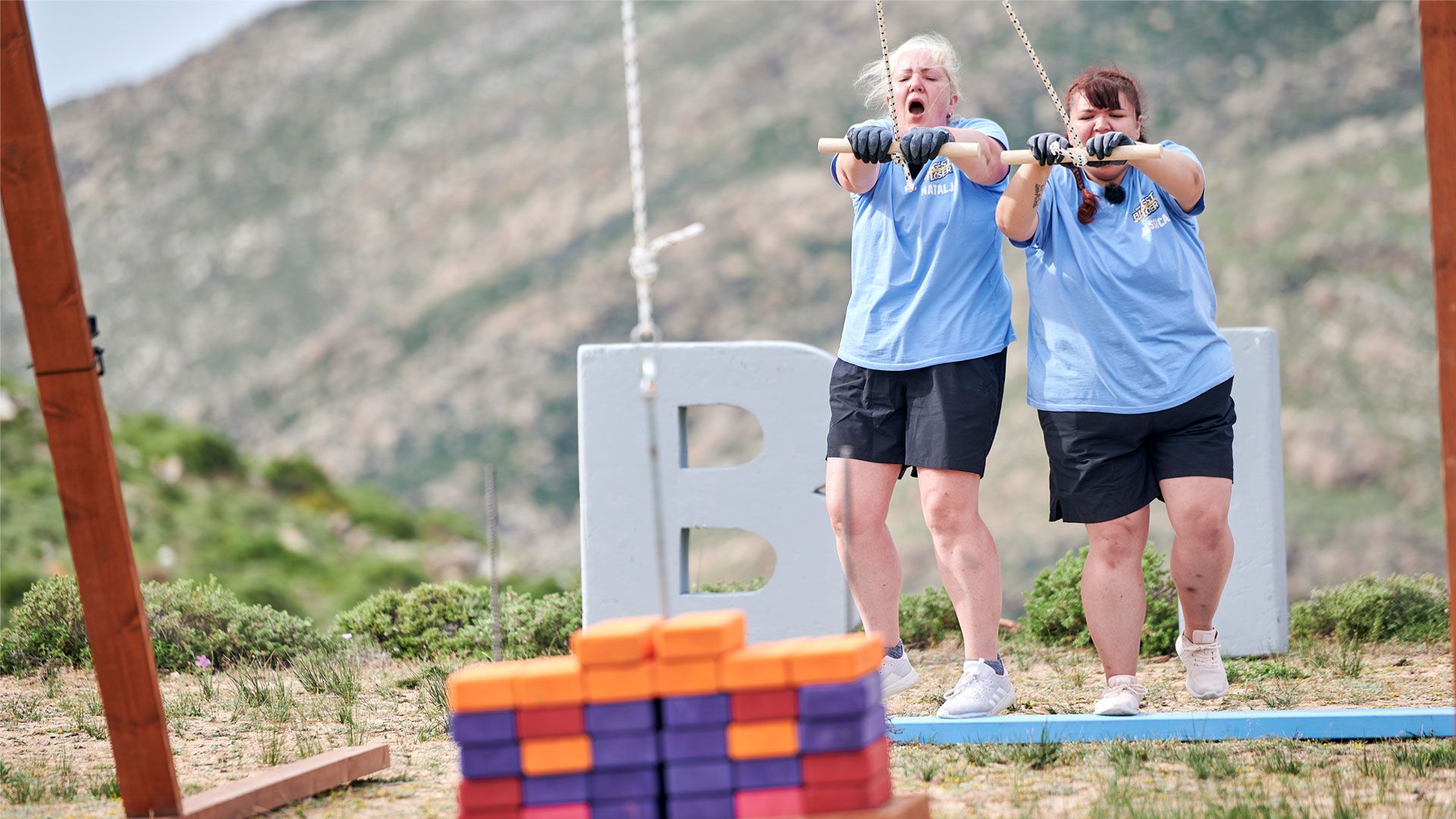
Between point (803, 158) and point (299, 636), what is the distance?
49.3 meters

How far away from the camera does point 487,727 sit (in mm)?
2916

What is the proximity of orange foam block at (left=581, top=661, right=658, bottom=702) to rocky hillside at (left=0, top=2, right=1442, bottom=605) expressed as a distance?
32730 mm

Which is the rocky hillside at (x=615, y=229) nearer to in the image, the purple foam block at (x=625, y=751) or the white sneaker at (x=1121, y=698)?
the white sneaker at (x=1121, y=698)

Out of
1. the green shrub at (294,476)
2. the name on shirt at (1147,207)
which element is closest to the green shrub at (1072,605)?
the name on shirt at (1147,207)

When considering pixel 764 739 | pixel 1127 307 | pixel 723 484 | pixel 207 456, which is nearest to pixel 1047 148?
pixel 1127 307

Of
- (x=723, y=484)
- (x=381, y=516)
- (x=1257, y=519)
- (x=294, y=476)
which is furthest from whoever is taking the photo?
(x=381, y=516)

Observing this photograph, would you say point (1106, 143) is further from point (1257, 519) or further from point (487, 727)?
point (1257, 519)

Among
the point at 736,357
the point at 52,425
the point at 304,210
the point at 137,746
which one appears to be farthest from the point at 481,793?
the point at 304,210

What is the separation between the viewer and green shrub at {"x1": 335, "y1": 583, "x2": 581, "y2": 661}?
694cm

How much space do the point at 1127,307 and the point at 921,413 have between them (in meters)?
0.66

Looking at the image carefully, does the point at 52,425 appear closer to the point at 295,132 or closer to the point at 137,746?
the point at 137,746

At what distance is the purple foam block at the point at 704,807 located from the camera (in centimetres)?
289

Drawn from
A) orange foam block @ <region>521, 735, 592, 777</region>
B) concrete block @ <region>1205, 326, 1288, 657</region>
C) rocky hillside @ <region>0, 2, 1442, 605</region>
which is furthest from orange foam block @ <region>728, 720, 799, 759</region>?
rocky hillside @ <region>0, 2, 1442, 605</region>

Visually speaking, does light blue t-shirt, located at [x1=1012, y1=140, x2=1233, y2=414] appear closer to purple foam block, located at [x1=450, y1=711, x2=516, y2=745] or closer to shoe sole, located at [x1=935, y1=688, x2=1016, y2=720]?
shoe sole, located at [x1=935, y1=688, x2=1016, y2=720]
